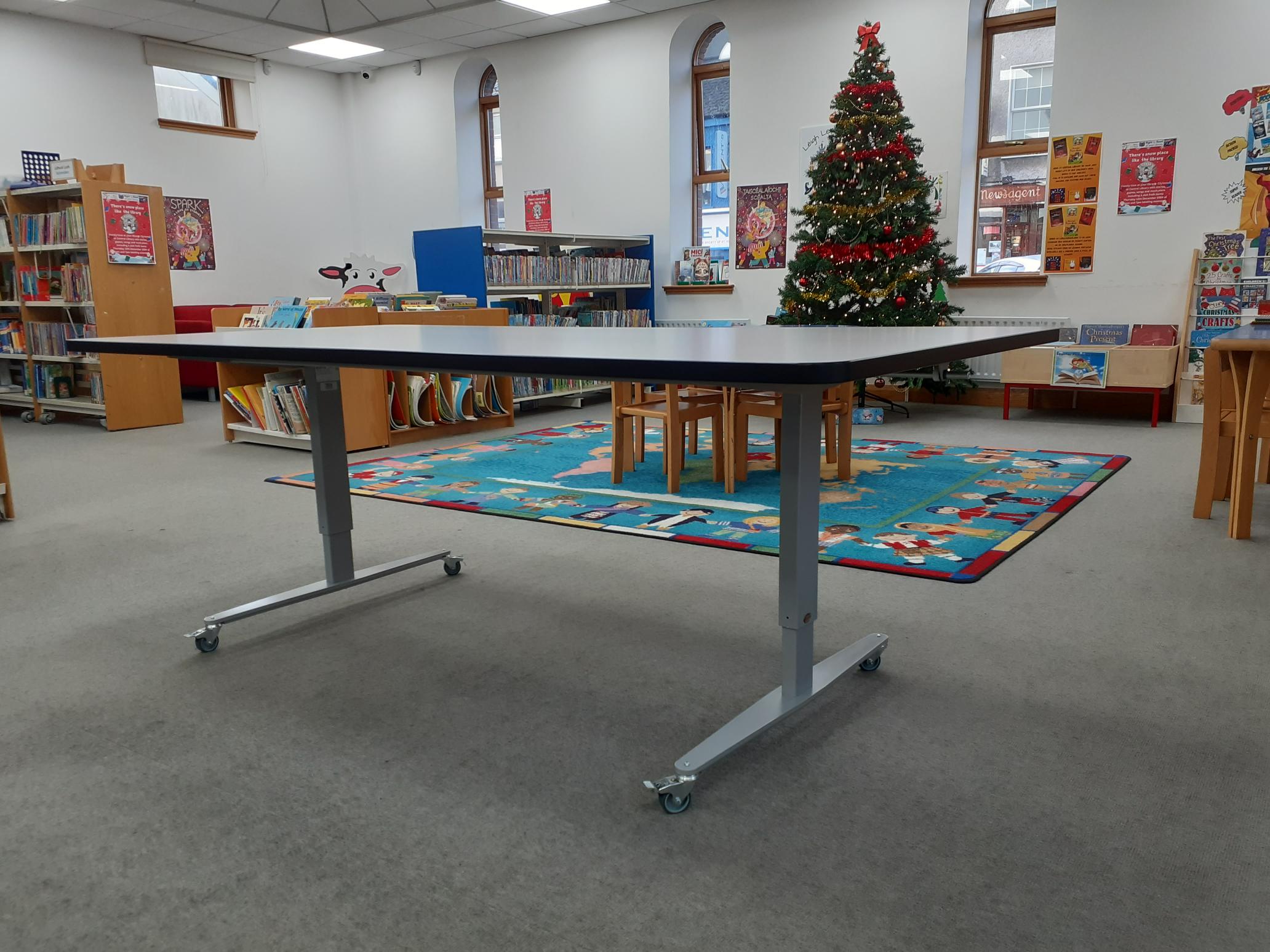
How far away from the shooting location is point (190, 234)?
329 inches

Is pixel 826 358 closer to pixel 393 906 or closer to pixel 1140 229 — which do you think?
pixel 393 906

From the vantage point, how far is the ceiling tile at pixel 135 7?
22.9 feet

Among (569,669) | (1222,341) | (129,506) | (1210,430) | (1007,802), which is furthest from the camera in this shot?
(129,506)

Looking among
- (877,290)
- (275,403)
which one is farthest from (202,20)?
(877,290)

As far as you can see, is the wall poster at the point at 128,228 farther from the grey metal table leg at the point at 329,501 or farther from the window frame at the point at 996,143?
the window frame at the point at 996,143

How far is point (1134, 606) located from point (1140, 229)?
449 centimetres

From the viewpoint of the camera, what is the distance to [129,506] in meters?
3.96

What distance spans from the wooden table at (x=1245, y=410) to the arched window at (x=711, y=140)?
5010 millimetres

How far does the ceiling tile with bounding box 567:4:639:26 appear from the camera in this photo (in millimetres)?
7531

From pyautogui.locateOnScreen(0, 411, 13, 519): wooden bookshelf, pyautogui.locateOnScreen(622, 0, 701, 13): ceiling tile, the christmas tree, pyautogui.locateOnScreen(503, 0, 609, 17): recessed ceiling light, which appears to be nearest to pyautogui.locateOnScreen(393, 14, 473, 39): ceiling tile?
pyautogui.locateOnScreen(503, 0, 609, 17): recessed ceiling light

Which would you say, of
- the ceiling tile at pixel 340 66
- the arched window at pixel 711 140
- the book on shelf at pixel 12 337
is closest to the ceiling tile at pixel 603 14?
the arched window at pixel 711 140

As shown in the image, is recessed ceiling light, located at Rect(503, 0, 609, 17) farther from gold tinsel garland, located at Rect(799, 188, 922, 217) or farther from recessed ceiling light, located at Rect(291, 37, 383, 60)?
gold tinsel garland, located at Rect(799, 188, 922, 217)

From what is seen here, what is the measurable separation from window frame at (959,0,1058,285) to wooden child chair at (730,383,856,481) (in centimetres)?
293

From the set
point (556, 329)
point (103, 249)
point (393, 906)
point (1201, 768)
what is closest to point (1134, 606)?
point (1201, 768)
